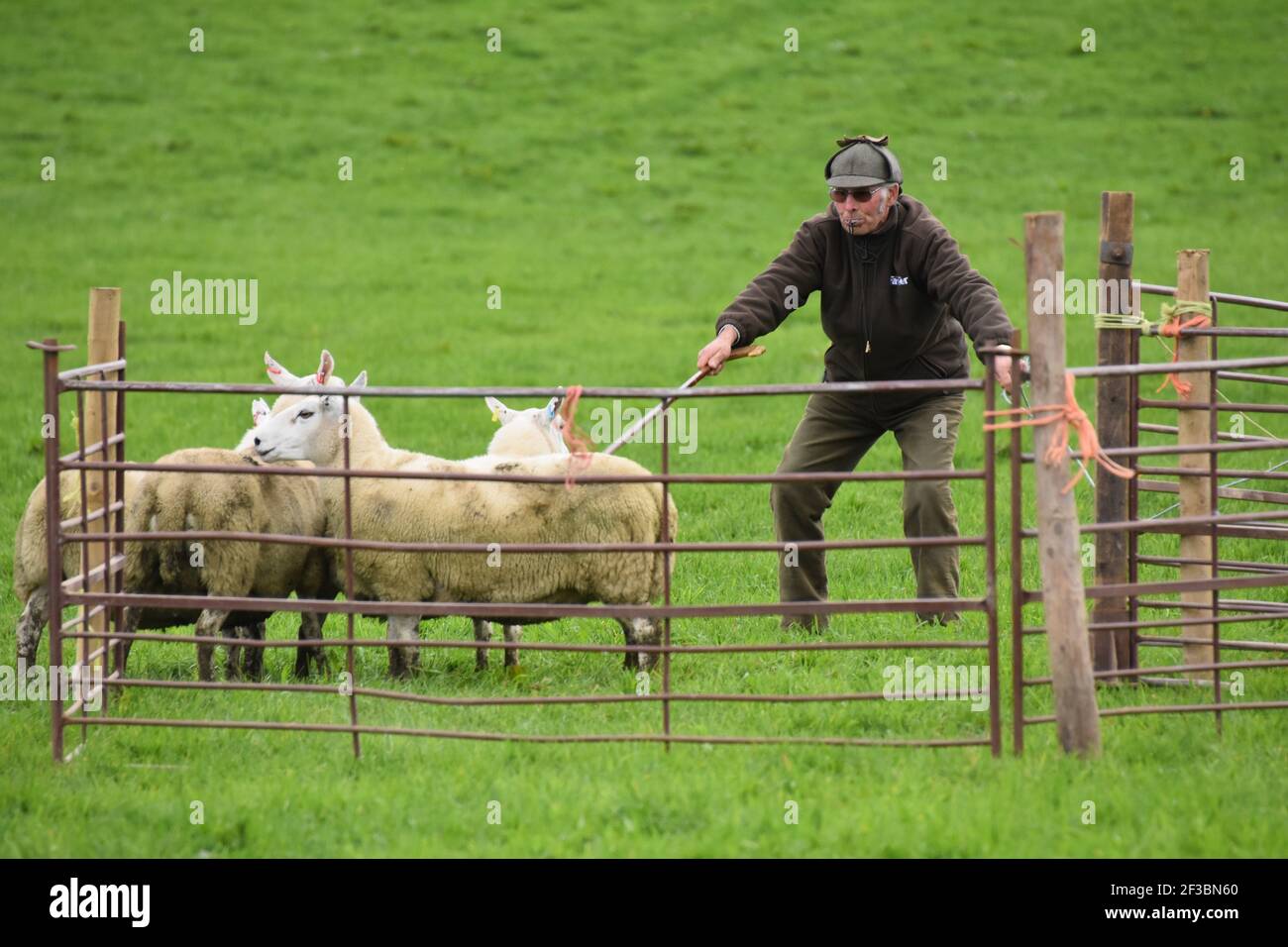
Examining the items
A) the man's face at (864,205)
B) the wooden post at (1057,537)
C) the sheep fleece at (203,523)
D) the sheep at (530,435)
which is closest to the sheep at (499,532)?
the sheep fleece at (203,523)

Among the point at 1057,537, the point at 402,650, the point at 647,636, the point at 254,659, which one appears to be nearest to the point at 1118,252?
the point at 1057,537

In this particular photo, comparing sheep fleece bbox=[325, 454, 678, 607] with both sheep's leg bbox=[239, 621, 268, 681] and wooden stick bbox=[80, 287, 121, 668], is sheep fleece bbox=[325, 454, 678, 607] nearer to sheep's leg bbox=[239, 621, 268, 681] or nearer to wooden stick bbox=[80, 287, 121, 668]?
sheep's leg bbox=[239, 621, 268, 681]

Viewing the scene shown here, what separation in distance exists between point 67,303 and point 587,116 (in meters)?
11.6

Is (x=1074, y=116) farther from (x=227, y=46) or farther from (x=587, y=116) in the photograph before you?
(x=227, y=46)

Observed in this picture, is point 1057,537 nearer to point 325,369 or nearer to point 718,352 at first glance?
point 718,352

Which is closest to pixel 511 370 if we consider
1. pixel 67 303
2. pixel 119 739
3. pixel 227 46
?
Answer: pixel 67 303

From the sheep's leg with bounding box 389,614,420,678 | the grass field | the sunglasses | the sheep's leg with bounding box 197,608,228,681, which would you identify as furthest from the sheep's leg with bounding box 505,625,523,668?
the sunglasses

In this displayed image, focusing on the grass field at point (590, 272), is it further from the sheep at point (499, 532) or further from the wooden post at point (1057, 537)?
the sheep at point (499, 532)

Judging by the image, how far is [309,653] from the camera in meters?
8.32

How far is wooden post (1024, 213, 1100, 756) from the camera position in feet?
19.7

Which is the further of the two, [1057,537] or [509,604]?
[509,604]

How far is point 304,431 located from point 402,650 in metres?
1.33

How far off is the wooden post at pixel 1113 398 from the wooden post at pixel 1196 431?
0.42 metres

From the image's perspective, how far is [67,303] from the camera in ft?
66.6
